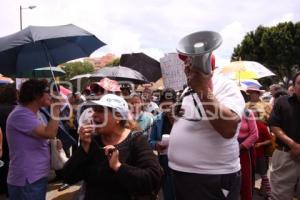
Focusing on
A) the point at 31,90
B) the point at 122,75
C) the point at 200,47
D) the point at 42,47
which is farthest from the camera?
the point at 122,75

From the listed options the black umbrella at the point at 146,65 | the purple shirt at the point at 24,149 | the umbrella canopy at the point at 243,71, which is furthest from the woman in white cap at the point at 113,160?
the black umbrella at the point at 146,65

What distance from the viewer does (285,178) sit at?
388cm

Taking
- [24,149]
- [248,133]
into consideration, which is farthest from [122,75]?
[24,149]

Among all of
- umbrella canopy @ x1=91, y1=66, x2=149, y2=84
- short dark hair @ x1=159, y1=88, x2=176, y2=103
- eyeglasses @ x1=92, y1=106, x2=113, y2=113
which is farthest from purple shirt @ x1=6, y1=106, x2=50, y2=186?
umbrella canopy @ x1=91, y1=66, x2=149, y2=84

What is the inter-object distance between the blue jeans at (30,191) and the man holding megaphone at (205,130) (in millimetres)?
1212

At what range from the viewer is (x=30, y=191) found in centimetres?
294

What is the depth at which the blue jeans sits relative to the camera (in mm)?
2926

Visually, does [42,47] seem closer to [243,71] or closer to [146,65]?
[146,65]

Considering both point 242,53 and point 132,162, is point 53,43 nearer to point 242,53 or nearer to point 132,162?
point 132,162

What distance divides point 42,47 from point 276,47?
116ft

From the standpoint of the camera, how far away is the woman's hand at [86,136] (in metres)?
2.33

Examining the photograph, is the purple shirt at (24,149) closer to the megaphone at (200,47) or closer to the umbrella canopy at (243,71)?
the megaphone at (200,47)

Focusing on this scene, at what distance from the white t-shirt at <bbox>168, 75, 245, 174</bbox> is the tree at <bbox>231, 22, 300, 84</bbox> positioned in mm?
33762

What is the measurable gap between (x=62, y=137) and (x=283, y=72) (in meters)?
38.2
